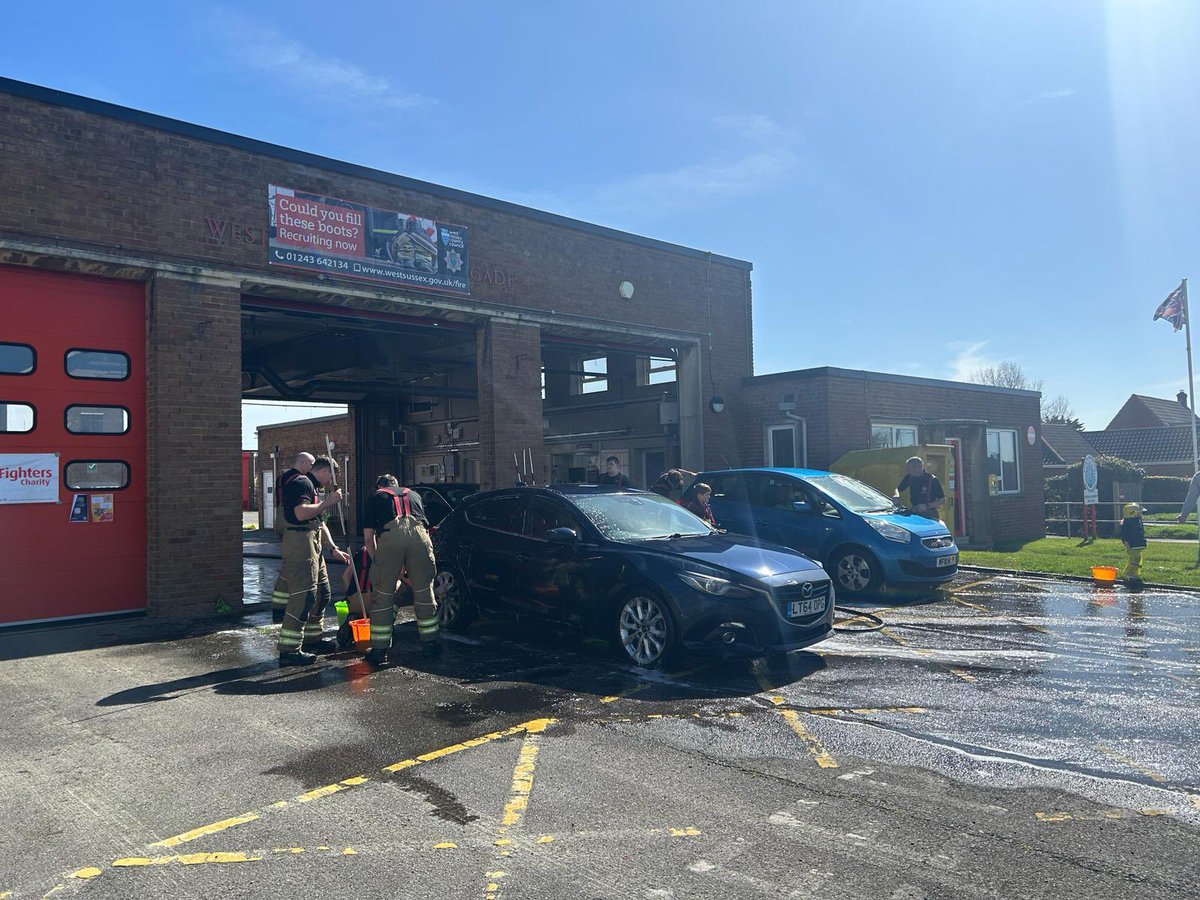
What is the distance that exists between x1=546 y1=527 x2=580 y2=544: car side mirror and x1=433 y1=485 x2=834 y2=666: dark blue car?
0.5 inches

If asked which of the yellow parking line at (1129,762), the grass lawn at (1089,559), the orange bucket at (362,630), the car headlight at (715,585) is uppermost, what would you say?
the car headlight at (715,585)

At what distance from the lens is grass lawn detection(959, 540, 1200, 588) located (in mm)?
13320

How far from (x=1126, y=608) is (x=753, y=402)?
9063 millimetres

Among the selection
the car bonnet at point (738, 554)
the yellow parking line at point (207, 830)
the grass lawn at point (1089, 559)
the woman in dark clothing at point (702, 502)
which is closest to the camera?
the yellow parking line at point (207, 830)

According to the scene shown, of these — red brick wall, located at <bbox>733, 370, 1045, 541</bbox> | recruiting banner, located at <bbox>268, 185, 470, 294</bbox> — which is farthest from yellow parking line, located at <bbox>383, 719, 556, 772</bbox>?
red brick wall, located at <bbox>733, 370, 1045, 541</bbox>

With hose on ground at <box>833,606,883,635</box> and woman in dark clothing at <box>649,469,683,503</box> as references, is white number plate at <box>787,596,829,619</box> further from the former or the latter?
woman in dark clothing at <box>649,469,683,503</box>

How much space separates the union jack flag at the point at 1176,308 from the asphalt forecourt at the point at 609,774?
1438 cm

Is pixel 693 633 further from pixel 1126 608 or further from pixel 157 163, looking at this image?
pixel 157 163

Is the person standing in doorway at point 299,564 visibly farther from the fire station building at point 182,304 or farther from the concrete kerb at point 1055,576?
the concrete kerb at point 1055,576

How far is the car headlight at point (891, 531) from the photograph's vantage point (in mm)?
11203

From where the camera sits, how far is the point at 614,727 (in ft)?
19.2

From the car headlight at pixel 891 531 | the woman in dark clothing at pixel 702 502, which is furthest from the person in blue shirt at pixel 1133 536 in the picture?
the woman in dark clothing at pixel 702 502

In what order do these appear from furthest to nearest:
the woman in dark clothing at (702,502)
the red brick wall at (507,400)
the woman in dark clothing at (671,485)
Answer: the red brick wall at (507,400) < the woman in dark clothing at (671,485) < the woman in dark clothing at (702,502)

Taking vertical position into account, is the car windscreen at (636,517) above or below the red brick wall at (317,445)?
below
